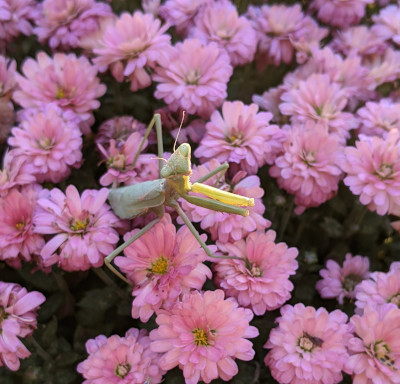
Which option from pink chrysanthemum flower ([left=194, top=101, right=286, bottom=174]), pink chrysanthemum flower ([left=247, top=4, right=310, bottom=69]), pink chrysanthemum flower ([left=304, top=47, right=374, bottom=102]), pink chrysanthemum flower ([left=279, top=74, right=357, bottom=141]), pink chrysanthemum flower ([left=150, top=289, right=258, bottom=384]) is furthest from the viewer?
pink chrysanthemum flower ([left=247, top=4, right=310, bottom=69])

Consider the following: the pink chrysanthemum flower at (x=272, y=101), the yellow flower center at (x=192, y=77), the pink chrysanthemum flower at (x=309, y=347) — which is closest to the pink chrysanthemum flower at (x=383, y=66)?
the pink chrysanthemum flower at (x=272, y=101)

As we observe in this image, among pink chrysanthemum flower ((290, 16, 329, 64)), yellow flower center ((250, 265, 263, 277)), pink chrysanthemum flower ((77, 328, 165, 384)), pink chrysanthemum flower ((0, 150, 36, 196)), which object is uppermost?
pink chrysanthemum flower ((290, 16, 329, 64))

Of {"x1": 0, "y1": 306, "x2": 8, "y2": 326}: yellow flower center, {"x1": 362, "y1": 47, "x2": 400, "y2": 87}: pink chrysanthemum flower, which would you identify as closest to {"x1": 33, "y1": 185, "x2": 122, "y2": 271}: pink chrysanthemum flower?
{"x1": 0, "y1": 306, "x2": 8, "y2": 326}: yellow flower center

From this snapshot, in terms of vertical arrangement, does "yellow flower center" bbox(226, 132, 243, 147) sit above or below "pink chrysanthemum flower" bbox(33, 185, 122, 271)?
above

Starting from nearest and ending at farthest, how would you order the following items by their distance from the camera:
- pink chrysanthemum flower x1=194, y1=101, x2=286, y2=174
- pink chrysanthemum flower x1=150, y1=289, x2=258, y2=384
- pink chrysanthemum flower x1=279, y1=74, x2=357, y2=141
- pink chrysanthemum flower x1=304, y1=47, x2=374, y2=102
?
pink chrysanthemum flower x1=150, y1=289, x2=258, y2=384 → pink chrysanthemum flower x1=194, y1=101, x2=286, y2=174 → pink chrysanthemum flower x1=279, y1=74, x2=357, y2=141 → pink chrysanthemum flower x1=304, y1=47, x2=374, y2=102

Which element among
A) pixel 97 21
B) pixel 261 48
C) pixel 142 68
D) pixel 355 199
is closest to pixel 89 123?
pixel 142 68

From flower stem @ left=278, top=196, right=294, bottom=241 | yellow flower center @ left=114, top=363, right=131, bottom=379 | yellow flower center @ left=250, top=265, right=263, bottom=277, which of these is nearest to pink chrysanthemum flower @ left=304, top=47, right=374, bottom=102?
flower stem @ left=278, top=196, right=294, bottom=241

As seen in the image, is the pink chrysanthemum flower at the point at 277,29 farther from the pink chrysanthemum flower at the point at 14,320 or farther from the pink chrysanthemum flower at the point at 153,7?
the pink chrysanthemum flower at the point at 14,320

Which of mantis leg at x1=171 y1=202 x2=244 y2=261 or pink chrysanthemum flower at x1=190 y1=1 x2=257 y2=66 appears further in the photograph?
pink chrysanthemum flower at x1=190 y1=1 x2=257 y2=66

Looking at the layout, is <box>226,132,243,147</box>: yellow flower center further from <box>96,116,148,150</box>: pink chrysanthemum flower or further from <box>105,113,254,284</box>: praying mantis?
<box>96,116,148,150</box>: pink chrysanthemum flower
